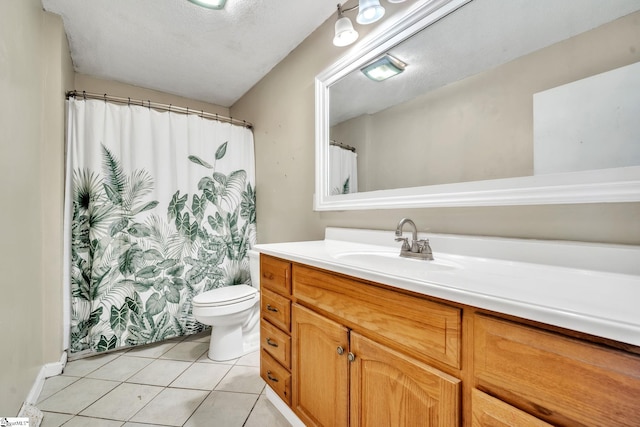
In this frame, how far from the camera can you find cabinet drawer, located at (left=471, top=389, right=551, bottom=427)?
501 millimetres

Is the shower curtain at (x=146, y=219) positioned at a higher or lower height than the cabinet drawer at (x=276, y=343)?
higher

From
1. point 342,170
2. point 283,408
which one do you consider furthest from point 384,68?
point 283,408

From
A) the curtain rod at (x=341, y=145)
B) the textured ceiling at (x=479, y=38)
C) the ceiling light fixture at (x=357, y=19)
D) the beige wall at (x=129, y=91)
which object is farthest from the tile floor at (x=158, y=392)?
the beige wall at (x=129, y=91)

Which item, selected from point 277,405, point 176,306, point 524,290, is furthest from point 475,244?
point 176,306

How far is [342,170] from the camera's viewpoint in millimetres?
1611

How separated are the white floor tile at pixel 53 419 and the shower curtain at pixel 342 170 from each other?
1770mm

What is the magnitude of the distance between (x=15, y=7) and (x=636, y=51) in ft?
7.68

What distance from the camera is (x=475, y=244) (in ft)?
3.22

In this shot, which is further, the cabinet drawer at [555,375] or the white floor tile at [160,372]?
the white floor tile at [160,372]

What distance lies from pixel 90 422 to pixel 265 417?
2.73 ft

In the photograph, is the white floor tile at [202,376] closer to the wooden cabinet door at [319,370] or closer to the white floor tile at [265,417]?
the white floor tile at [265,417]

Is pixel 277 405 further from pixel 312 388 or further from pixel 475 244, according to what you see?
pixel 475 244

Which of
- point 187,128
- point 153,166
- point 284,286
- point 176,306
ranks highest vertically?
point 187,128

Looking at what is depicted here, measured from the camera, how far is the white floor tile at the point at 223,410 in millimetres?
1279
